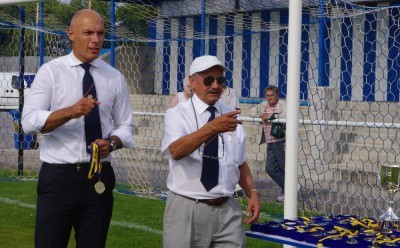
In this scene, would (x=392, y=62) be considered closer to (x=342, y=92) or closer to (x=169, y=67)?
(x=342, y=92)

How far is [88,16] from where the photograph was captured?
18.2ft

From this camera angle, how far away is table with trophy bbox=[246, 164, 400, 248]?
4.84m

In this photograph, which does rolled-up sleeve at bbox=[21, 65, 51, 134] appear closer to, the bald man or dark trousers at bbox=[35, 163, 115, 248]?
the bald man

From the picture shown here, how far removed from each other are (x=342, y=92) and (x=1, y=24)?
5.97 metres

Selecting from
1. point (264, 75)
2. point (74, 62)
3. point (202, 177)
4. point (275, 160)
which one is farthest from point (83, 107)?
point (264, 75)

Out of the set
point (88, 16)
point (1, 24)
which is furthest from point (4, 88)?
point (88, 16)

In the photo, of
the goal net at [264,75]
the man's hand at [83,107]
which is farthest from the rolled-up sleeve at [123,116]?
the goal net at [264,75]

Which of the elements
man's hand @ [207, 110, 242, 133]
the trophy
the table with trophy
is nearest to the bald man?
man's hand @ [207, 110, 242, 133]

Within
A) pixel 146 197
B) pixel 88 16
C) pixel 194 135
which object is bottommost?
pixel 146 197

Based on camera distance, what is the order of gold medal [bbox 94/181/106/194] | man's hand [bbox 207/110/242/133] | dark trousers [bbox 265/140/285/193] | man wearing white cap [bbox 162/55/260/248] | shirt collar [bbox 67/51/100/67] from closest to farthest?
1. man's hand [bbox 207/110/242/133]
2. man wearing white cap [bbox 162/55/260/248]
3. gold medal [bbox 94/181/106/194]
4. shirt collar [bbox 67/51/100/67]
5. dark trousers [bbox 265/140/285/193]

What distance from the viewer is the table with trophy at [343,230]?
484 cm

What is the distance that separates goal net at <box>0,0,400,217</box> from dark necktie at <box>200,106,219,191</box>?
14.4 ft

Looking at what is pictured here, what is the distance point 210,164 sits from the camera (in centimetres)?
532

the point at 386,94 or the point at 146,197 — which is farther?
the point at 386,94
